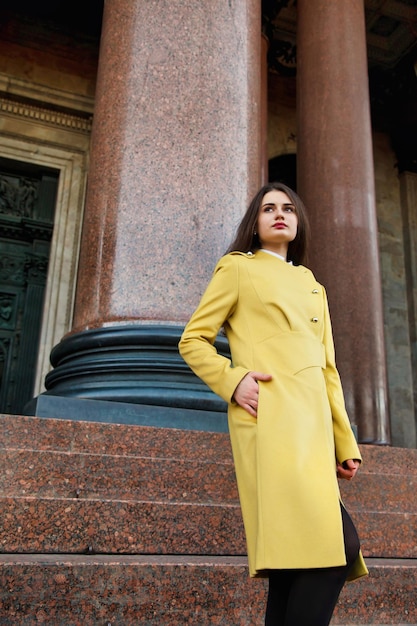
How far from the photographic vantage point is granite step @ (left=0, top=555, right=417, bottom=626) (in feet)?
7.74

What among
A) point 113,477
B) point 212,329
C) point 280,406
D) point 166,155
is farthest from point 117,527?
point 166,155

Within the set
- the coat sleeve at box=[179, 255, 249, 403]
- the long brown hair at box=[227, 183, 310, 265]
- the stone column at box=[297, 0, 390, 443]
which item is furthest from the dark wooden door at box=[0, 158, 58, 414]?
the coat sleeve at box=[179, 255, 249, 403]

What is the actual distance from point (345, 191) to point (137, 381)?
4.21m

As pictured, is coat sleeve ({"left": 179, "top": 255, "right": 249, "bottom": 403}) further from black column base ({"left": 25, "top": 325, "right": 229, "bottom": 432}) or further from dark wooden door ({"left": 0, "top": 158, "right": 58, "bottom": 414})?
dark wooden door ({"left": 0, "top": 158, "right": 58, "bottom": 414})

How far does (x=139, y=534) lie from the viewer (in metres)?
2.85

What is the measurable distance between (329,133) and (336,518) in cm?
645

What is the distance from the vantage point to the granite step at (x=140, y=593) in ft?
7.74

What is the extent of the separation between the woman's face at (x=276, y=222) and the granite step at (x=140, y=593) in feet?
4.24

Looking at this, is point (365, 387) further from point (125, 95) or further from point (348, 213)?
point (125, 95)

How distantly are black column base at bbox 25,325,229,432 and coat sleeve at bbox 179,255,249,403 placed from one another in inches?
65.5

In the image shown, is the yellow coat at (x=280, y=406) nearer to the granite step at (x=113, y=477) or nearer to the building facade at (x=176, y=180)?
the granite step at (x=113, y=477)

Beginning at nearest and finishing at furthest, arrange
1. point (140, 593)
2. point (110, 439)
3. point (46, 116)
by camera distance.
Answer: point (140, 593)
point (110, 439)
point (46, 116)

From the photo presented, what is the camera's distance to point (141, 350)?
4016mm

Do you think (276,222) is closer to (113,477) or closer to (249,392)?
(249,392)
